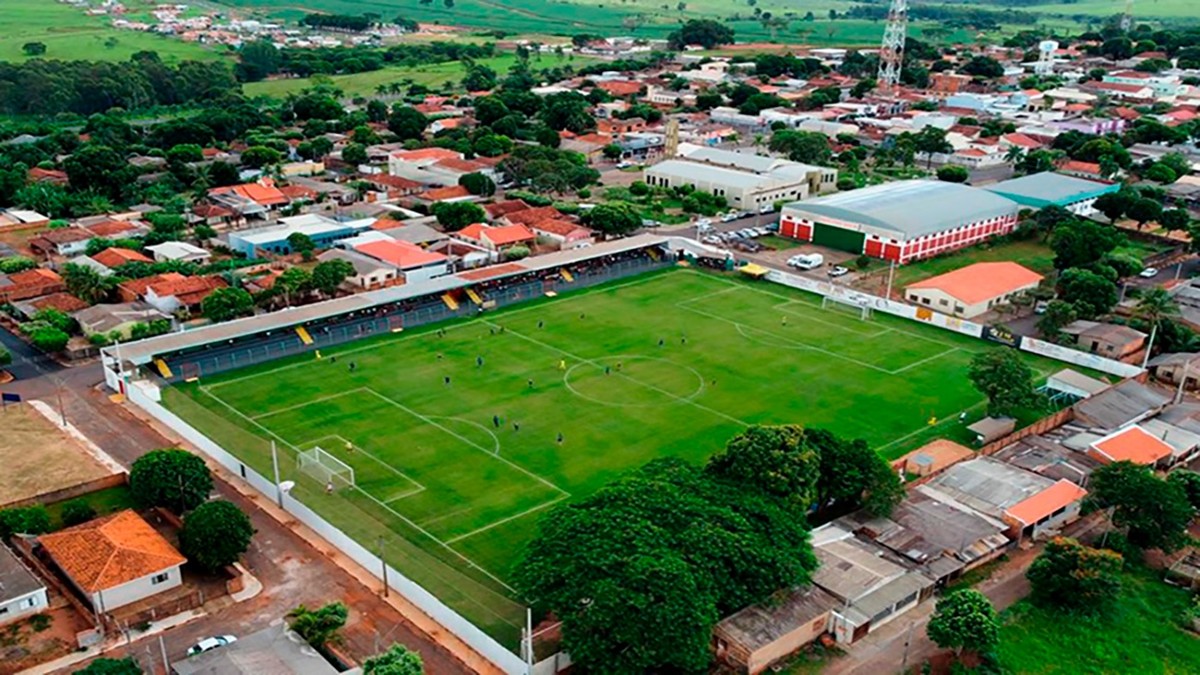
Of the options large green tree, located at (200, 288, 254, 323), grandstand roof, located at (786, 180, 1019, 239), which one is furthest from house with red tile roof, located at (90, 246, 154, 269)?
grandstand roof, located at (786, 180, 1019, 239)

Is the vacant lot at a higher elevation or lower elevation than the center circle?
higher

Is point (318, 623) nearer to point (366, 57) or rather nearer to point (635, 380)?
point (635, 380)

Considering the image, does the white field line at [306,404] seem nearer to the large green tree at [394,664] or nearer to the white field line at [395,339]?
the white field line at [395,339]

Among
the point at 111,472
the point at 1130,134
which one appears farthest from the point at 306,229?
the point at 1130,134

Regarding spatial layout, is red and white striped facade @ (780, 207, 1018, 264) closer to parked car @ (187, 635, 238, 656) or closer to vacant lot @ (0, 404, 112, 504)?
vacant lot @ (0, 404, 112, 504)

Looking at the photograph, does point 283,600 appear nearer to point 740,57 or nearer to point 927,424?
point 927,424

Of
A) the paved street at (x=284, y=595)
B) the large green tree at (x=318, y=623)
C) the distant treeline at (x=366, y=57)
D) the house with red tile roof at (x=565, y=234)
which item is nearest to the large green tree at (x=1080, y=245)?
the house with red tile roof at (x=565, y=234)

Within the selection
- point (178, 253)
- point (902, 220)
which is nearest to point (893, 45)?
point (902, 220)
